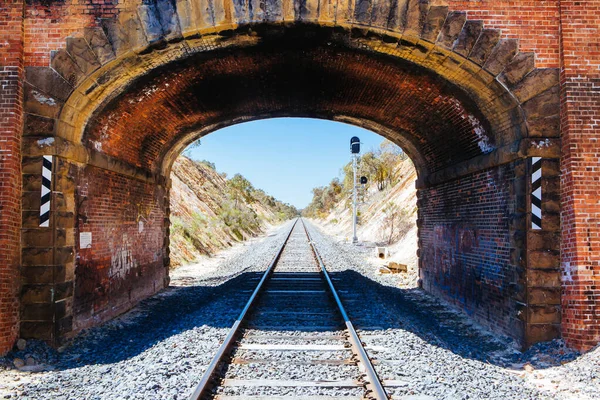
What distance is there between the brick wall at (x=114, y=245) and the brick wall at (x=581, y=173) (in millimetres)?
7607

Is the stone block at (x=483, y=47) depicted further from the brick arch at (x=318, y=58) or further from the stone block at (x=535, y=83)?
the stone block at (x=535, y=83)

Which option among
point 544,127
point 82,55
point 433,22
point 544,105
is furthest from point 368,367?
point 82,55

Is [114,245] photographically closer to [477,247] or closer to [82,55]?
[82,55]

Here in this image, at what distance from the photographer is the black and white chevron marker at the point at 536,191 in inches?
252

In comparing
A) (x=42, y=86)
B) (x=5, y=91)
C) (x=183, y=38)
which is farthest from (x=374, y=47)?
(x=5, y=91)

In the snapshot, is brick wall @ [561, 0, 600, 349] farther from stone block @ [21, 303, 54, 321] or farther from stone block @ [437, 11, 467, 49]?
stone block @ [21, 303, 54, 321]

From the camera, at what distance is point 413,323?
7.44 metres

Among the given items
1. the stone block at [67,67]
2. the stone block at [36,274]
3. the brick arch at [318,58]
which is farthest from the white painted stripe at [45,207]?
the stone block at [67,67]

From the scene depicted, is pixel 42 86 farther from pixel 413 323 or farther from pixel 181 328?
pixel 413 323

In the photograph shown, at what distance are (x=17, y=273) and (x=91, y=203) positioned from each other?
1719 millimetres

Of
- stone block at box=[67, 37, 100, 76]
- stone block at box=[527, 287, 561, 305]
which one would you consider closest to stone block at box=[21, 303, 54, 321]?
stone block at box=[67, 37, 100, 76]

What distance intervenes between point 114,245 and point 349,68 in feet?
18.8

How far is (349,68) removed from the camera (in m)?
7.92

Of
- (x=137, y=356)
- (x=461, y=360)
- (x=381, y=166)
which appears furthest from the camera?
(x=381, y=166)
